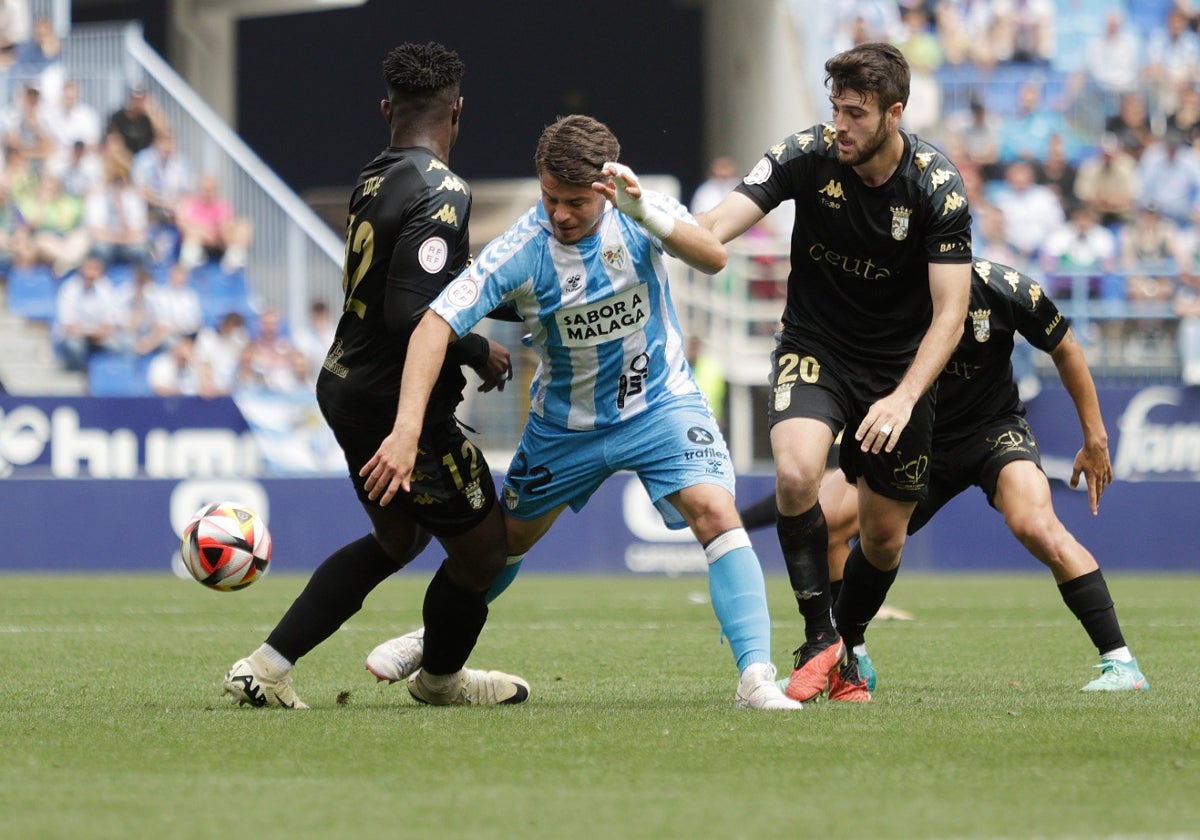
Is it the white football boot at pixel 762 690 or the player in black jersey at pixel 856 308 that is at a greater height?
the player in black jersey at pixel 856 308

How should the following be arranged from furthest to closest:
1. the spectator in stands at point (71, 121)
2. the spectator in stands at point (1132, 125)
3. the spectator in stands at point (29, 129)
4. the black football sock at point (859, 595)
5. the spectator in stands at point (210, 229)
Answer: the spectator in stands at point (1132, 125)
the spectator in stands at point (71, 121)
the spectator in stands at point (29, 129)
the spectator in stands at point (210, 229)
the black football sock at point (859, 595)

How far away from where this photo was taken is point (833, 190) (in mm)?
6477

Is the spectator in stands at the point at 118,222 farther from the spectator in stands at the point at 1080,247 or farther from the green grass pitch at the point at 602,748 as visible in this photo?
the green grass pitch at the point at 602,748

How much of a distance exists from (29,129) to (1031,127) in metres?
11.4

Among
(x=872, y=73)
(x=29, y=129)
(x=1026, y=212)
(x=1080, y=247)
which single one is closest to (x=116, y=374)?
(x=29, y=129)

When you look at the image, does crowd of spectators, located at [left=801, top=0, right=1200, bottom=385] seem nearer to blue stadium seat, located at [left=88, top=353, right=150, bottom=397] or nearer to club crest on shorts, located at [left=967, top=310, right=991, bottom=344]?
blue stadium seat, located at [left=88, top=353, right=150, bottom=397]

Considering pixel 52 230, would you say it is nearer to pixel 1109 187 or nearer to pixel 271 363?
pixel 271 363

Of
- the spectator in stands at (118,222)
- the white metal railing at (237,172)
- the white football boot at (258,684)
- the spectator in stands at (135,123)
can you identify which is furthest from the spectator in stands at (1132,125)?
the white football boot at (258,684)

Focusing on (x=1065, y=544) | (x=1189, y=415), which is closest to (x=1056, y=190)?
(x=1189, y=415)

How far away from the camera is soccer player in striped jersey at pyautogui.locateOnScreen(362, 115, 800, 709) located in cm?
580

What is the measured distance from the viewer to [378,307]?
607 centimetres

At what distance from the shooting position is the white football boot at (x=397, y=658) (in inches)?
258

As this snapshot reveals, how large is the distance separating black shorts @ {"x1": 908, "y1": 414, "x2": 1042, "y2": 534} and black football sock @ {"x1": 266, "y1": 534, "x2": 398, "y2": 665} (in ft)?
7.28

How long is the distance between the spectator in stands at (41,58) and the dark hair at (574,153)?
51.5 ft
